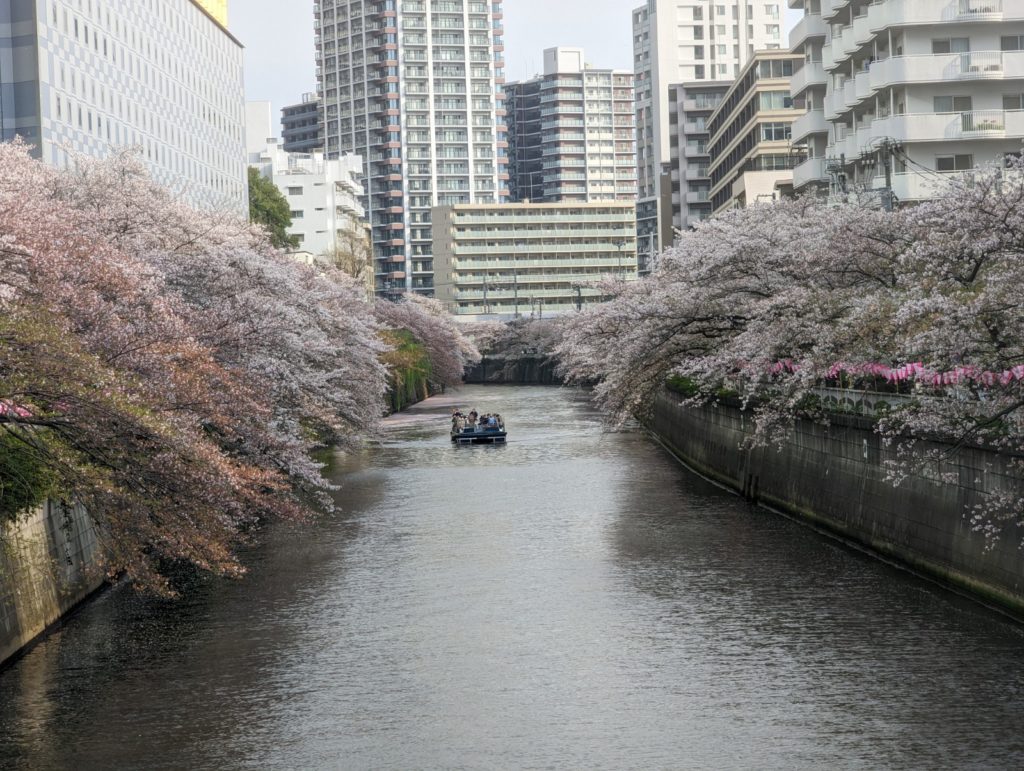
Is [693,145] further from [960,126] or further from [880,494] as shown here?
[880,494]

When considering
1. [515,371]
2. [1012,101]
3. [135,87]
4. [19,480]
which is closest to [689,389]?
[1012,101]

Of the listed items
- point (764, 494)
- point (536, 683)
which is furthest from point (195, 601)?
point (764, 494)

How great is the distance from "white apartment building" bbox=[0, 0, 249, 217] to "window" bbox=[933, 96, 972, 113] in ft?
110

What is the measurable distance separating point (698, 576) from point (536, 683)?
9.11 m

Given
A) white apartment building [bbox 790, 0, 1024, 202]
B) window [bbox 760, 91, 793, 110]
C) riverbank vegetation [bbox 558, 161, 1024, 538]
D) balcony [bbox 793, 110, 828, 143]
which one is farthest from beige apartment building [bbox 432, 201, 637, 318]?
riverbank vegetation [bbox 558, 161, 1024, 538]

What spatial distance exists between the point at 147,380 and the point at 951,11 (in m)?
44.7

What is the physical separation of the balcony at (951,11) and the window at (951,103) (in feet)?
10.1

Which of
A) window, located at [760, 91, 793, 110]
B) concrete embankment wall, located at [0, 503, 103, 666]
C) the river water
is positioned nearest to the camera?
the river water

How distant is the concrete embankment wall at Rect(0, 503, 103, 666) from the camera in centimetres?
2289

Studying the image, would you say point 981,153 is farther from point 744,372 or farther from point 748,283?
point 744,372

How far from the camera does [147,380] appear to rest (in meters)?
23.0

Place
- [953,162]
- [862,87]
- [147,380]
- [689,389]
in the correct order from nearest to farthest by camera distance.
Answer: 1. [147,380]
2. [689,389]
3. [953,162]
4. [862,87]

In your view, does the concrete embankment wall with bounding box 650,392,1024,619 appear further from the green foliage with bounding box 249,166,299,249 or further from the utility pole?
the utility pole

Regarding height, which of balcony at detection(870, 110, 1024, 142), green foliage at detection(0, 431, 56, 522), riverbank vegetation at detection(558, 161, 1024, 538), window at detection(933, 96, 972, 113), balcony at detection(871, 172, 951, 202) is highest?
window at detection(933, 96, 972, 113)
